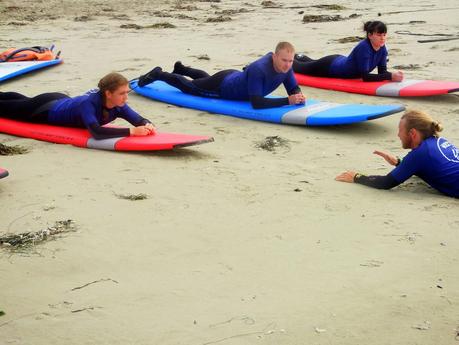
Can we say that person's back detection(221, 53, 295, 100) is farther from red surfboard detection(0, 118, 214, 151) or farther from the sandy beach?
red surfboard detection(0, 118, 214, 151)

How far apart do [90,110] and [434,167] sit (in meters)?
2.88

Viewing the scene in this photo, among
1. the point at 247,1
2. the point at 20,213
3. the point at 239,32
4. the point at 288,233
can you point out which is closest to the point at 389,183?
the point at 288,233

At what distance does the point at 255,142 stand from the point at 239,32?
6.35 m

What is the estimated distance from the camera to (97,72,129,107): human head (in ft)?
20.6

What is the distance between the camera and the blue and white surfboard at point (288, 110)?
23.4ft

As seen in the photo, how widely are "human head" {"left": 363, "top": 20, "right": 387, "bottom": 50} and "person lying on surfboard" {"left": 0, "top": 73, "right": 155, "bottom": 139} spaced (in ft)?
10.00

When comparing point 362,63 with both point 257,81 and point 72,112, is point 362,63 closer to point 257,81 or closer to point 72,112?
point 257,81

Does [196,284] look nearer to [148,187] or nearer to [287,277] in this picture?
[287,277]

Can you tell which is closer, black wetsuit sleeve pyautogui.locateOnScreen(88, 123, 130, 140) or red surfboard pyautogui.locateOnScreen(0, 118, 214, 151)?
red surfboard pyautogui.locateOnScreen(0, 118, 214, 151)

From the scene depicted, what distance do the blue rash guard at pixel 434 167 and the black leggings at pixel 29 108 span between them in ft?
10.8

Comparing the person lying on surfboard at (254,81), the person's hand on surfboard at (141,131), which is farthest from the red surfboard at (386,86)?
the person's hand on surfboard at (141,131)

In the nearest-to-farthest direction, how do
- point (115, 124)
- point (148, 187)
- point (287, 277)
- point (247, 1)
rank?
point (287, 277) → point (148, 187) → point (115, 124) → point (247, 1)

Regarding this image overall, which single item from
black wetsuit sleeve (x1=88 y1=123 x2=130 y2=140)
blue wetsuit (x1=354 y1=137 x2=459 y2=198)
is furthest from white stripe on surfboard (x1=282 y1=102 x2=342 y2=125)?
blue wetsuit (x1=354 y1=137 x2=459 y2=198)

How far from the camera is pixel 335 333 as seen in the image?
10.7ft
